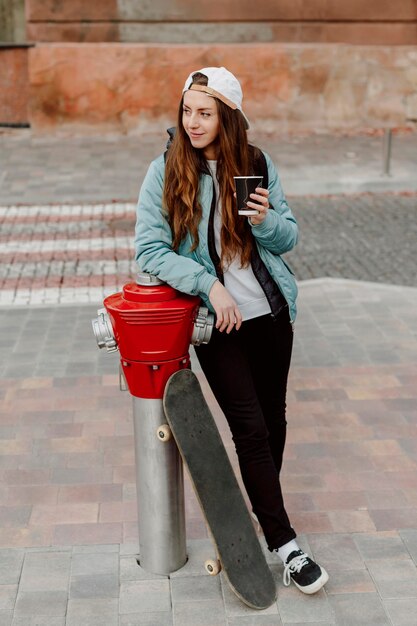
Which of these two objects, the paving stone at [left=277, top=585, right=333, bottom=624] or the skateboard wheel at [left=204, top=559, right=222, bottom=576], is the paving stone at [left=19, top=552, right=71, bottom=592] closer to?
the skateboard wheel at [left=204, top=559, right=222, bottom=576]

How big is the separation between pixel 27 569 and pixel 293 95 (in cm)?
1248

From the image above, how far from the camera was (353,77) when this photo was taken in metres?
15.2

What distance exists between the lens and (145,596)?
3533 mm

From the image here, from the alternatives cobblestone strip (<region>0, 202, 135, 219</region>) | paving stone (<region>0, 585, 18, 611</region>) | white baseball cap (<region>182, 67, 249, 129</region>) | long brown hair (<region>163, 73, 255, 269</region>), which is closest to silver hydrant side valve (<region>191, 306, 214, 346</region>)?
long brown hair (<region>163, 73, 255, 269</region>)

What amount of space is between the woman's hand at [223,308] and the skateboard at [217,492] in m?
0.22

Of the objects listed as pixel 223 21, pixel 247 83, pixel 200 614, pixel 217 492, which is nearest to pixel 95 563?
pixel 200 614

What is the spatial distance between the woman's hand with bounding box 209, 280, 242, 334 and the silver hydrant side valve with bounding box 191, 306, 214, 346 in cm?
3

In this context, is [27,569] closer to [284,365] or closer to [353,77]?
[284,365]

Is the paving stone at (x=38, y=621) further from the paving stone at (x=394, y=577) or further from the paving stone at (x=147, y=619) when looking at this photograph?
the paving stone at (x=394, y=577)

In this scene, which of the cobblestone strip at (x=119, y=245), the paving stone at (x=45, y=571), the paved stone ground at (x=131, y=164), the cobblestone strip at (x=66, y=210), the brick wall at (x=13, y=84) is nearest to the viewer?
the paving stone at (x=45, y=571)

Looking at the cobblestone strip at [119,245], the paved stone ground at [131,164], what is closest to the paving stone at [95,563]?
the cobblestone strip at [119,245]

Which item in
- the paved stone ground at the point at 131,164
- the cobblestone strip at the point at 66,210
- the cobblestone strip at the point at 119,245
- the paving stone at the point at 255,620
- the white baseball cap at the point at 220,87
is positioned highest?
the white baseball cap at the point at 220,87

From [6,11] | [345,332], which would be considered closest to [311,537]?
[345,332]

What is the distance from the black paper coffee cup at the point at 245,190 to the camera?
10.3 feet
